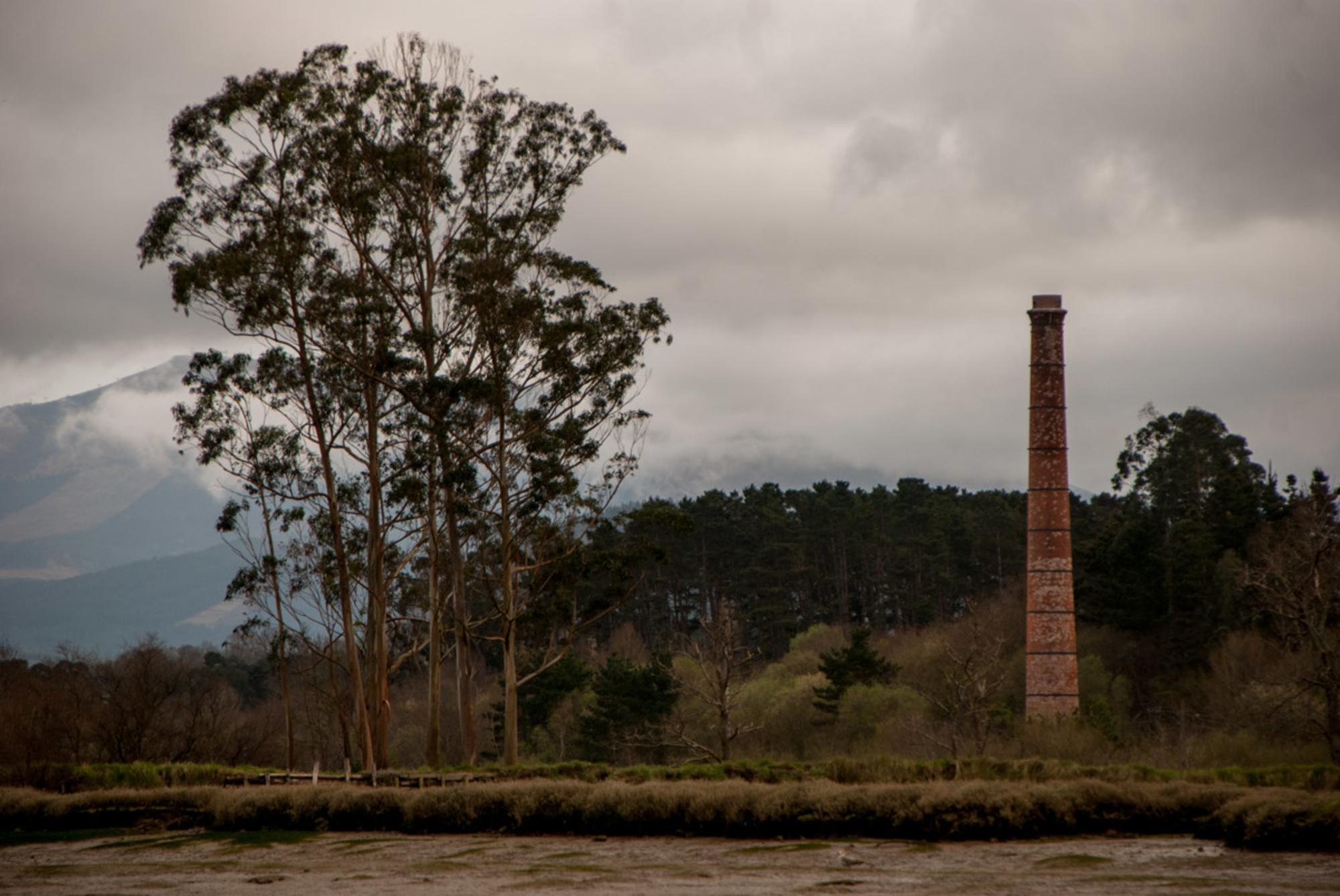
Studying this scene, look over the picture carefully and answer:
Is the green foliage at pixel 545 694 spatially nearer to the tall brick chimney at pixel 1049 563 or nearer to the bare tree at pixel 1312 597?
the tall brick chimney at pixel 1049 563

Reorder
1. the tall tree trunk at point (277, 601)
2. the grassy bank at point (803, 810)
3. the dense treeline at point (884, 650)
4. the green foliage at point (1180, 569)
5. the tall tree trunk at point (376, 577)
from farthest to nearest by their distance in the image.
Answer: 1. the green foliage at point (1180, 569)
2. the tall tree trunk at point (277, 601)
3. the dense treeline at point (884, 650)
4. the tall tree trunk at point (376, 577)
5. the grassy bank at point (803, 810)

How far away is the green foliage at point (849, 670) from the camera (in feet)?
170

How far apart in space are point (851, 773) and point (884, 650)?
38.5m

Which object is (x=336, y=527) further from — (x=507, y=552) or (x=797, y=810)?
(x=797, y=810)

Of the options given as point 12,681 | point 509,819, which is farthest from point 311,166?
point 12,681

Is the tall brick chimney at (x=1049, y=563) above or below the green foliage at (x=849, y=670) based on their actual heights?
above

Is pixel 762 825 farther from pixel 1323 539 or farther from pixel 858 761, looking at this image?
pixel 1323 539

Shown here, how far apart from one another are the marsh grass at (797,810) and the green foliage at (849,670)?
28.7 m

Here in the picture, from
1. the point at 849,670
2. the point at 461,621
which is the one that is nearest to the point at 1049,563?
the point at 849,670

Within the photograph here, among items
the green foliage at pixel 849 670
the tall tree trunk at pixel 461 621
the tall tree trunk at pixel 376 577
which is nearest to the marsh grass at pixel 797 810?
the tall tree trunk at pixel 461 621

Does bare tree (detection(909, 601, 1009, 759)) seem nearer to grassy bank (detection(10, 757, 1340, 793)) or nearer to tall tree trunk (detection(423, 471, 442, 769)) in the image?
grassy bank (detection(10, 757, 1340, 793))

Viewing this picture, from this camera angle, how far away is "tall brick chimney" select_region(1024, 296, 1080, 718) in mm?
38625

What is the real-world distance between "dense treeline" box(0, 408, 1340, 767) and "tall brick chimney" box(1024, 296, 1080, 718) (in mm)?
1196

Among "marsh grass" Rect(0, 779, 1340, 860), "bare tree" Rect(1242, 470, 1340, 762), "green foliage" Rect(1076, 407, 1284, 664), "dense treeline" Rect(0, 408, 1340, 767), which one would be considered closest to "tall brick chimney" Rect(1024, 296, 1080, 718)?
"dense treeline" Rect(0, 408, 1340, 767)
